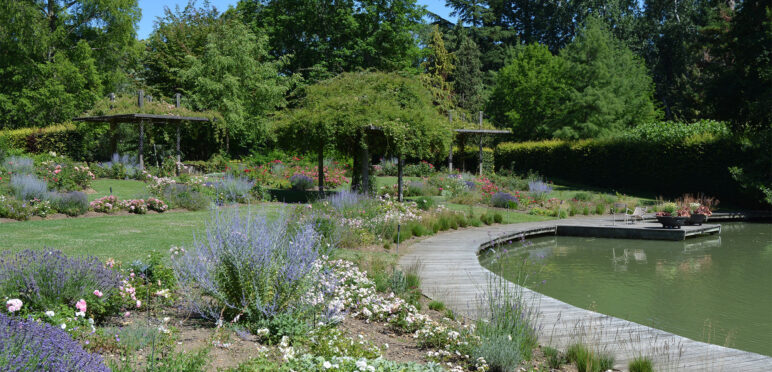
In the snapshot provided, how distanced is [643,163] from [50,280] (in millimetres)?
23387

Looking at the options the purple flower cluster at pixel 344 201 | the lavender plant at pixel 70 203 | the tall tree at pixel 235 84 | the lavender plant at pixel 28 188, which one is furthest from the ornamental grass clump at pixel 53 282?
the tall tree at pixel 235 84

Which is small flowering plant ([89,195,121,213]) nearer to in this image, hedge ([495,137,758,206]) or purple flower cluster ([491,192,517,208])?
purple flower cluster ([491,192,517,208])

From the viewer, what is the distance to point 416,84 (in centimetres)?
1595

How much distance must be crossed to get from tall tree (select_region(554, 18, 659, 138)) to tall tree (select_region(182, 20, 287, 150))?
16.3 metres

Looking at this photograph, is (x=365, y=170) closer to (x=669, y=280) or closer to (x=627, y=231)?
(x=627, y=231)

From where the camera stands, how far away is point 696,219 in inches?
604

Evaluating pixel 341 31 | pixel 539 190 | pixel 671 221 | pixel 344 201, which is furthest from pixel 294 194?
pixel 341 31

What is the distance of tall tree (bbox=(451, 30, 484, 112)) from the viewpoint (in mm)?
40938

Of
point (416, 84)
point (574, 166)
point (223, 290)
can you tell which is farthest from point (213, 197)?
point (574, 166)

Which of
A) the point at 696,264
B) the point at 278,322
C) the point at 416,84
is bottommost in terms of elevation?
the point at 696,264

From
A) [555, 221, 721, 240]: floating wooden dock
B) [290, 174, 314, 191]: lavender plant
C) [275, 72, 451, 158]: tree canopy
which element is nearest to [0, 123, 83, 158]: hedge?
[290, 174, 314, 191]: lavender plant

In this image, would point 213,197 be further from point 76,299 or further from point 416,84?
point 76,299

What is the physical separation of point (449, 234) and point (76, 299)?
871 cm

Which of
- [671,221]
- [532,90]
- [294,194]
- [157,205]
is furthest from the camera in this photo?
[532,90]
